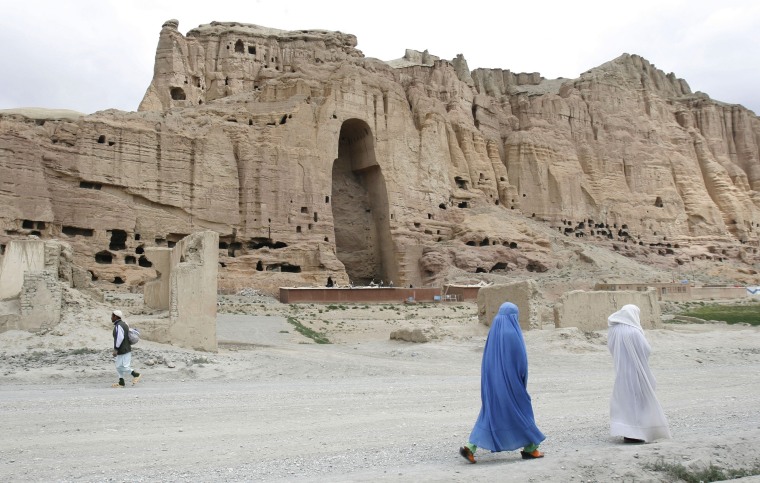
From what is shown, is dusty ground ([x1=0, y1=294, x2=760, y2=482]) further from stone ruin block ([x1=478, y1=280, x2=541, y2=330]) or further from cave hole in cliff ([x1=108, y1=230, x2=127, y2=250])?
cave hole in cliff ([x1=108, y1=230, x2=127, y2=250])

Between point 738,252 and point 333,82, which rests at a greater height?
point 333,82

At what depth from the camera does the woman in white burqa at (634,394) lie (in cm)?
714

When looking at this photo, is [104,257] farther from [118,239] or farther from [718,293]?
[718,293]

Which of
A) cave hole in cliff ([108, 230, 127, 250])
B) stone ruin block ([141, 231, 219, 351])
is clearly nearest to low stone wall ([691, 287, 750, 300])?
cave hole in cliff ([108, 230, 127, 250])

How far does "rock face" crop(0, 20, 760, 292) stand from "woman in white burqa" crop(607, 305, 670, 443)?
32091mm

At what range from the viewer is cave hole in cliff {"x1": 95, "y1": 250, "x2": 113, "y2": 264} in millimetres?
35862

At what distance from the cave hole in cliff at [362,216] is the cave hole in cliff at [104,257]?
17.0 m

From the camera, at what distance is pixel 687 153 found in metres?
73.8

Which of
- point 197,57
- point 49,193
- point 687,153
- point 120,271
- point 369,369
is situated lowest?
point 369,369


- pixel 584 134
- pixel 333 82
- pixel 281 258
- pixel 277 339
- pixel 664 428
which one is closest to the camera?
pixel 664 428

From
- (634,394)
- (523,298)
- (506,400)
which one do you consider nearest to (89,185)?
(523,298)

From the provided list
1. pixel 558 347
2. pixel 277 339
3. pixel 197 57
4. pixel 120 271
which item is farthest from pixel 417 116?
pixel 558 347

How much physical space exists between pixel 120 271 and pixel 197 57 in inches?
1347

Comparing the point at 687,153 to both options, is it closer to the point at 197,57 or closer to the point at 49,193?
the point at 197,57
